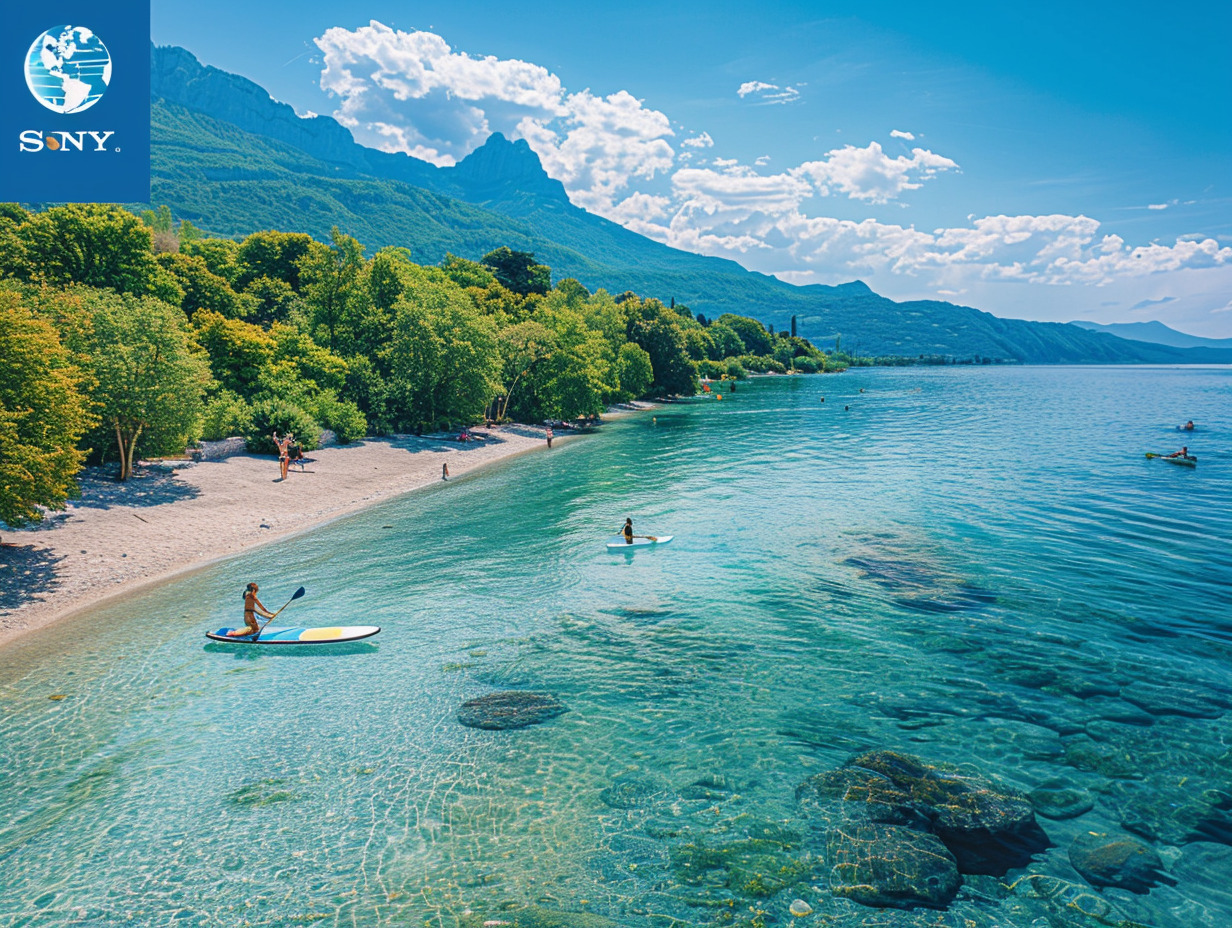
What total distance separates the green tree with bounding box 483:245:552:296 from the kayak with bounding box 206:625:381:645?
137m

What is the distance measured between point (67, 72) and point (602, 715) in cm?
3821

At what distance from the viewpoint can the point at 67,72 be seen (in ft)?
96.7

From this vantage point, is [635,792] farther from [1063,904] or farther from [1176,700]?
[1176,700]

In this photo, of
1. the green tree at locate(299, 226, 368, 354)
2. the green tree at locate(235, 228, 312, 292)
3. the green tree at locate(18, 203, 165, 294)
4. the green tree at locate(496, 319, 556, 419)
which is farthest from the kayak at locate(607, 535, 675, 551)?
the green tree at locate(235, 228, 312, 292)

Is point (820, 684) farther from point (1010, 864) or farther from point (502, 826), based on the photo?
point (502, 826)

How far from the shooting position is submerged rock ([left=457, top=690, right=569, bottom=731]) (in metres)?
18.2

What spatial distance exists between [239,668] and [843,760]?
20243 mm

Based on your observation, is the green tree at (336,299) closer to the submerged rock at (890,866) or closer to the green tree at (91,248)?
the green tree at (91,248)

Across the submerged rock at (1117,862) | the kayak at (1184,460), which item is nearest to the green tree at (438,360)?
the submerged rock at (1117,862)

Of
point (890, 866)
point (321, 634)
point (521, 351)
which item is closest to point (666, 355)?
point (521, 351)

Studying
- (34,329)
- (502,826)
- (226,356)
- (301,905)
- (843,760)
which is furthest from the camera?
(226,356)

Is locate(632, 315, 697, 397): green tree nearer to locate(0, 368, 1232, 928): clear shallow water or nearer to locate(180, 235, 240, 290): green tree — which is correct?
locate(180, 235, 240, 290): green tree

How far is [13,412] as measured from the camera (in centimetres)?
2489

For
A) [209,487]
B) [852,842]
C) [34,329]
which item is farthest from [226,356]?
[852,842]
